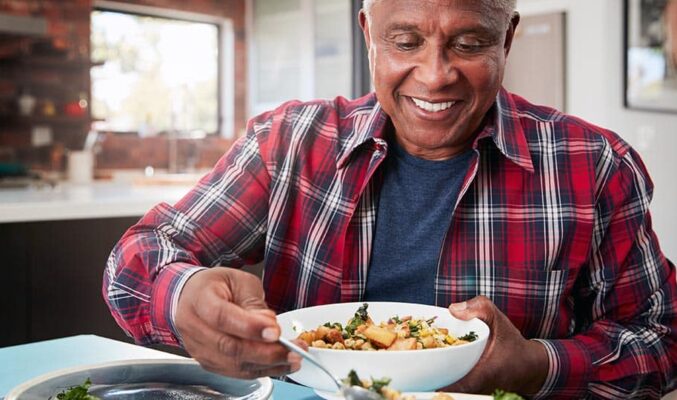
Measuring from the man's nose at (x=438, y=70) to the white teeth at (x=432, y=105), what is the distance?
0.11ft

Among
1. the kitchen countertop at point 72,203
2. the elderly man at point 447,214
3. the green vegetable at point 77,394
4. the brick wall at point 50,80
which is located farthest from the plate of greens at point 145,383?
the brick wall at point 50,80

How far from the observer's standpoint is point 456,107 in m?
1.37

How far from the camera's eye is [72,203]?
316cm

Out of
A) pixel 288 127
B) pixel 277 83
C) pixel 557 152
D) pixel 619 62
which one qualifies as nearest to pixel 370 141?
pixel 288 127

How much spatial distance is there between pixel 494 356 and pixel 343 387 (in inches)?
14.3

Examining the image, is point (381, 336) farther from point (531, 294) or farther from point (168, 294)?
point (531, 294)

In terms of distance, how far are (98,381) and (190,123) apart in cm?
576

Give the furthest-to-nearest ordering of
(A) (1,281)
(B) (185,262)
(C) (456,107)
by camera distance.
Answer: (A) (1,281), (C) (456,107), (B) (185,262)

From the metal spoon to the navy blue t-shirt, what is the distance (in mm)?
582

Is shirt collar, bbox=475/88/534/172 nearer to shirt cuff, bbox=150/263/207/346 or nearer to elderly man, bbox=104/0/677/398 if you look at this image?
elderly man, bbox=104/0/677/398

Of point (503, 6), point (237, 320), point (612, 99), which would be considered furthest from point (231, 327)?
point (612, 99)

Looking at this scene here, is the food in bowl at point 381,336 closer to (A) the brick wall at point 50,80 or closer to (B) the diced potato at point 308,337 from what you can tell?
(B) the diced potato at point 308,337

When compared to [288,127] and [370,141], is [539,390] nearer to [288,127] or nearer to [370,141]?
[370,141]

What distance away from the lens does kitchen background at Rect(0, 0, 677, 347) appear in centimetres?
319
